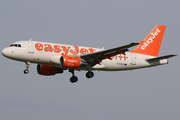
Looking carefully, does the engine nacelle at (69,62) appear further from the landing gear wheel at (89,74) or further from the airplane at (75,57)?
the landing gear wheel at (89,74)

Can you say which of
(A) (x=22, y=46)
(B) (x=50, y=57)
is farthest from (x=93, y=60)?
(A) (x=22, y=46)

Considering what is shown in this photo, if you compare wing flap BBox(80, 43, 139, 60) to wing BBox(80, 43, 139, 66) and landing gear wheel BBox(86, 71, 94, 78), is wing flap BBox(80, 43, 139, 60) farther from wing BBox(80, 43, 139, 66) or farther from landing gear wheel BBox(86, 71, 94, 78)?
landing gear wheel BBox(86, 71, 94, 78)

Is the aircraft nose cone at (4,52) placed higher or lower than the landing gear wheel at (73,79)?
higher

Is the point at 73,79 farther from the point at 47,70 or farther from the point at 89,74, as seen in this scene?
the point at 89,74

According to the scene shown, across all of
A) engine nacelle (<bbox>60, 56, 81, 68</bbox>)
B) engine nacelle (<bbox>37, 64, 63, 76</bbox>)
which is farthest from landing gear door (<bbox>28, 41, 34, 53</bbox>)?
engine nacelle (<bbox>37, 64, 63, 76</bbox>)

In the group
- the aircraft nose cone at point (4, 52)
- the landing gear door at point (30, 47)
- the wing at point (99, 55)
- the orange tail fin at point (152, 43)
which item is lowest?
the wing at point (99, 55)

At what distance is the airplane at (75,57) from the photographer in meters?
38.2

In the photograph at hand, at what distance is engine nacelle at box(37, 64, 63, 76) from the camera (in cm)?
4356

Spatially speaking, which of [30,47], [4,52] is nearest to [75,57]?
[30,47]

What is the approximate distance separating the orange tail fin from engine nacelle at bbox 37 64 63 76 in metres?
10.7

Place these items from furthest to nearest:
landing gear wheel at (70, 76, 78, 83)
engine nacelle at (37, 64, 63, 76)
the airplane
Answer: landing gear wheel at (70, 76, 78, 83), engine nacelle at (37, 64, 63, 76), the airplane

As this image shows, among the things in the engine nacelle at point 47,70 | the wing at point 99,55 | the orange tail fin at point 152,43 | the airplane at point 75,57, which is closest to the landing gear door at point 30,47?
the airplane at point 75,57

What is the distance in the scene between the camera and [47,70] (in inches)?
1720

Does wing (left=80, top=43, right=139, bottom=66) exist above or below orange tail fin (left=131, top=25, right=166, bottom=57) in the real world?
below
